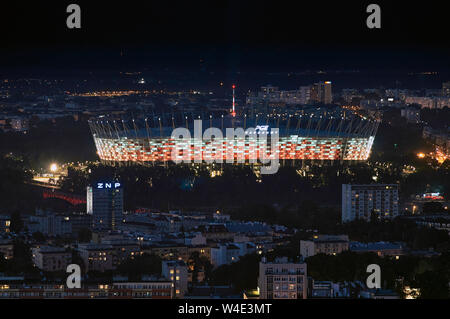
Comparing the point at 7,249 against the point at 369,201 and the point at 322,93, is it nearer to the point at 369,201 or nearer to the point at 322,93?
the point at 369,201

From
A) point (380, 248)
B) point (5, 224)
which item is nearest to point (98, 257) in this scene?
point (380, 248)

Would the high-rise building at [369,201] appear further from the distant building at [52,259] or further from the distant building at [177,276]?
the distant building at [177,276]

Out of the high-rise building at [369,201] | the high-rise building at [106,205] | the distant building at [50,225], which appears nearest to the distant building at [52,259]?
the distant building at [50,225]

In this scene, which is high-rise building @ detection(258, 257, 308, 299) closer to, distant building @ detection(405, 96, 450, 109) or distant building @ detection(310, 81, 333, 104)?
distant building @ detection(405, 96, 450, 109)

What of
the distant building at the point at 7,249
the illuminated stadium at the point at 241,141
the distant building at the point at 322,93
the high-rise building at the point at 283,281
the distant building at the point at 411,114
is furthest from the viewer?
the distant building at the point at 322,93

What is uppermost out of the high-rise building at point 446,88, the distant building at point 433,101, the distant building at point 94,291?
the high-rise building at point 446,88

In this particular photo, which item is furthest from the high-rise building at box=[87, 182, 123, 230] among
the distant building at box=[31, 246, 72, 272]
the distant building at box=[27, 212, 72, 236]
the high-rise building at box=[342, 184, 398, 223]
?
the distant building at box=[31, 246, 72, 272]
